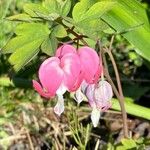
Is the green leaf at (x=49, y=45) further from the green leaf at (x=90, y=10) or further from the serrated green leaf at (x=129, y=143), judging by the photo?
the serrated green leaf at (x=129, y=143)

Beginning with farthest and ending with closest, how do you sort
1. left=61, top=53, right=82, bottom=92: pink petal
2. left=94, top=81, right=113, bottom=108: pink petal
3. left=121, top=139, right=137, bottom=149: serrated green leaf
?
1. left=121, top=139, right=137, bottom=149: serrated green leaf
2. left=94, top=81, right=113, bottom=108: pink petal
3. left=61, top=53, right=82, bottom=92: pink petal

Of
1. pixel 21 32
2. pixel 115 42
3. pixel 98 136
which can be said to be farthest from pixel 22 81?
pixel 21 32

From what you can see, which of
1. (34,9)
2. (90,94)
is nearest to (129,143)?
(90,94)

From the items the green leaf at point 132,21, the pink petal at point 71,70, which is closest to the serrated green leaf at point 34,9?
the pink petal at point 71,70

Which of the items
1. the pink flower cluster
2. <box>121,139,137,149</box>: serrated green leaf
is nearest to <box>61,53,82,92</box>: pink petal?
the pink flower cluster

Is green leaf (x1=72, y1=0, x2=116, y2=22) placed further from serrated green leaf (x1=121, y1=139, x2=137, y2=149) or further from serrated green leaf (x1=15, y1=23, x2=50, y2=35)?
serrated green leaf (x1=121, y1=139, x2=137, y2=149)
